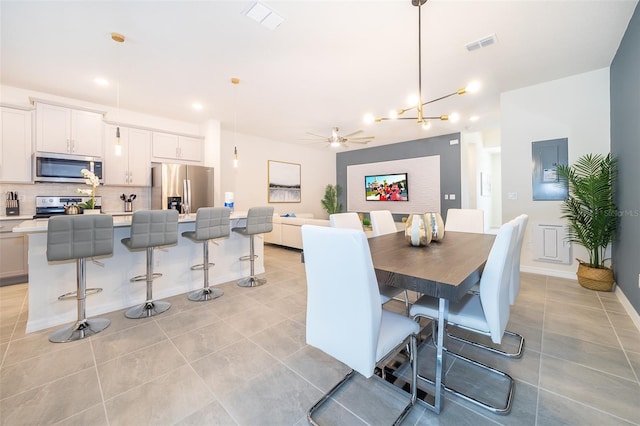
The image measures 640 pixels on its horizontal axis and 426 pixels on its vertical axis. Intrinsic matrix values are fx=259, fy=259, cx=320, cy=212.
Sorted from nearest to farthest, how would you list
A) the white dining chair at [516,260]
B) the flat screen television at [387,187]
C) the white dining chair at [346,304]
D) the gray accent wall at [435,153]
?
1. the white dining chair at [346,304]
2. the white dining chair at [516,260]
3. the gray accent wall at [435,153]
4. the flat screen television at [387,187]

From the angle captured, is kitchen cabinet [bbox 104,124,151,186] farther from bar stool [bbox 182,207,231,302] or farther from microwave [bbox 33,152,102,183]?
bar stool [bbox 182,207,231,302]

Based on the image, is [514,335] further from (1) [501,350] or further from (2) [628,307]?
(2) [628,307]

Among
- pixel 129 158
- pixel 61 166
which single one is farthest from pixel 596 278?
pixel 61 166

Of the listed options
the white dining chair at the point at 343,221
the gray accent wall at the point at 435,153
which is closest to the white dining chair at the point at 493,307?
the white dining chair at the point at 343,221

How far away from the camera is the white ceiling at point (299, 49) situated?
221 cm

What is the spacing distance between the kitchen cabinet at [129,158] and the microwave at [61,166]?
0.19 m

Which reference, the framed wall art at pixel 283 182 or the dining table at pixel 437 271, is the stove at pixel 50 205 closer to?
the framed wall art at pixel 283 182

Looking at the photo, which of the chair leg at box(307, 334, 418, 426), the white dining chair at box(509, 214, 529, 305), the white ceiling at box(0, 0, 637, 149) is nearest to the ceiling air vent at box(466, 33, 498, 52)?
the white ceiling at box(0, 0, 637, 149)

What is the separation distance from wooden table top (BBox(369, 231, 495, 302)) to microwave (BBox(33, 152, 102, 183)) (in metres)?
4.53

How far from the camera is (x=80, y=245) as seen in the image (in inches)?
82.3

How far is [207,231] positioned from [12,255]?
2863 millimetres

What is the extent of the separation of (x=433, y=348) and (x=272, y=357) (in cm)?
121

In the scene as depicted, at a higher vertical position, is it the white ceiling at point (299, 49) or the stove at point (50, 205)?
the white ceiling at point (299, 49)

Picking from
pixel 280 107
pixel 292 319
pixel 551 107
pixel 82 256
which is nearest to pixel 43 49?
pixel 82 256
